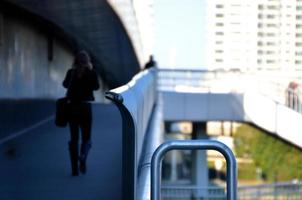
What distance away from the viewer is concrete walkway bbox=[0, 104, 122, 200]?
818cm

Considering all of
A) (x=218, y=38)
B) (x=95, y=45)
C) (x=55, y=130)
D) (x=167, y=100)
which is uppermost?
(x=218, y=38)

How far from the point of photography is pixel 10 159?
11008 millimetres

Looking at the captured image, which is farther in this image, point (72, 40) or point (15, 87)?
point (72, 40)

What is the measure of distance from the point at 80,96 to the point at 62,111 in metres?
0.31

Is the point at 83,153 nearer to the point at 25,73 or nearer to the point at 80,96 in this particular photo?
the point at 80,96

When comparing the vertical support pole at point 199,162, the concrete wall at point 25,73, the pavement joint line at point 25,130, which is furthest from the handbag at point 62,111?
the vertical support pole at point 199,162

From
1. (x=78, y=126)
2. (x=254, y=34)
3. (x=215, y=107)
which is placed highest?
(x=254, y=34)

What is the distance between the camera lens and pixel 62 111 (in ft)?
30.5

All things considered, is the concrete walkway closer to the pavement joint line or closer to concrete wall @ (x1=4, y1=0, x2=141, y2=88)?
the pavement joint line

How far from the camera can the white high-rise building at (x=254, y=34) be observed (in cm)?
4925

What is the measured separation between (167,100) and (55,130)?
12.4 metres

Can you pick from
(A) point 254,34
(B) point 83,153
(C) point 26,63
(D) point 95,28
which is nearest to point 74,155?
(B) point 83,153

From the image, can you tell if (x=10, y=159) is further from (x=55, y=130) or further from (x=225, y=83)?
(x=225, y=83)

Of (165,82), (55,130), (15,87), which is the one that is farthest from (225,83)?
(15,87)
